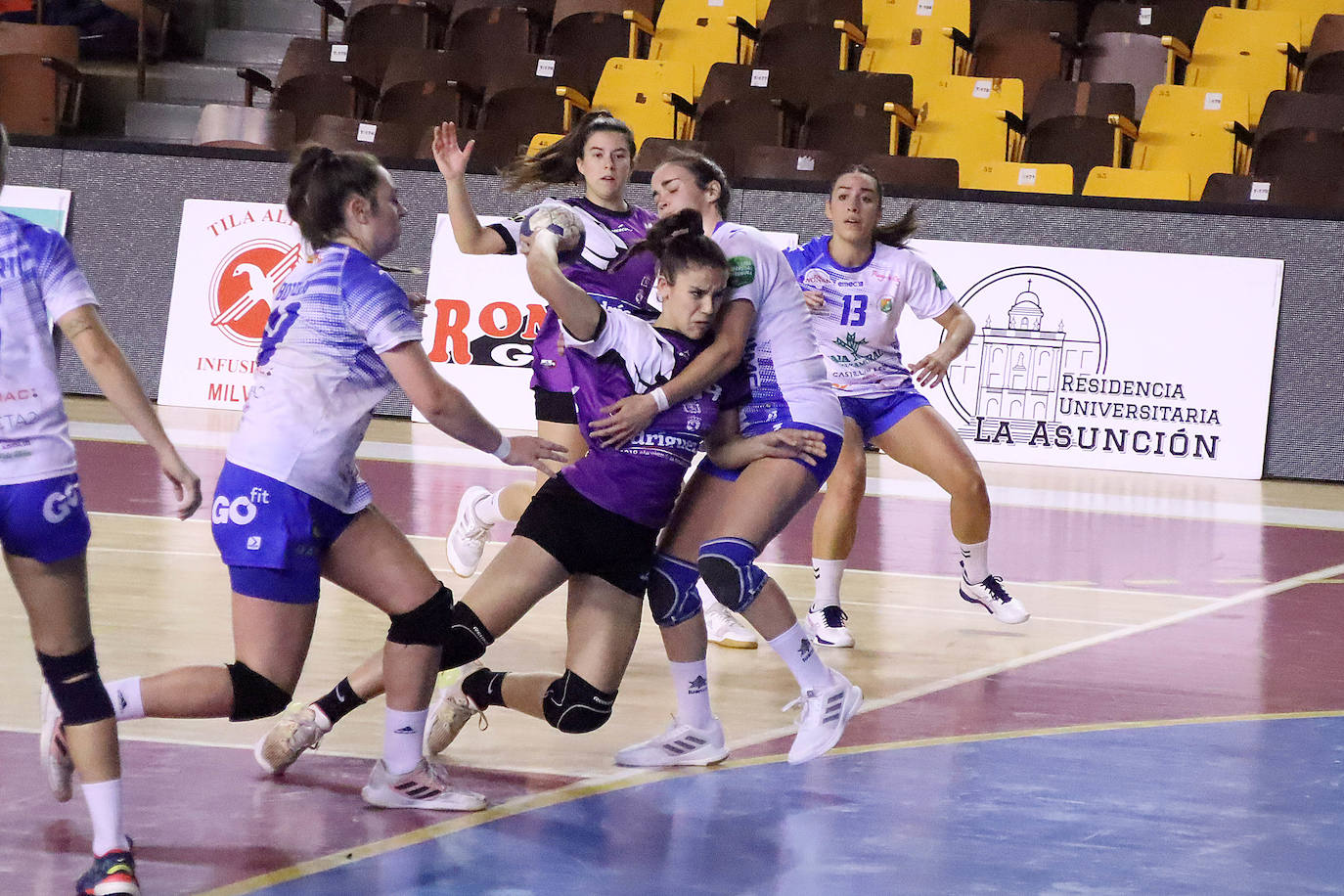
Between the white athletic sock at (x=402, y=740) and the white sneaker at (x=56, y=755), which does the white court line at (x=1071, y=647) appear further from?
the white sneaker at (x=56, y=755)

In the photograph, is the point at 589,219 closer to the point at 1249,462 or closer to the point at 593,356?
the point at 593,356

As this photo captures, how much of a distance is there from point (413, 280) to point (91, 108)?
14.6 feet

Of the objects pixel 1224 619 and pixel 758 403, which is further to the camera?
pixel 1224 619

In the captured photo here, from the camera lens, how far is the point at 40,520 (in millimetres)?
3219

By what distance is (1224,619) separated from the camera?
668 cm

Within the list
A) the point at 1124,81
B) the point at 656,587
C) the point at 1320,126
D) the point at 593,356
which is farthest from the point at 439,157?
the point at 1124,81

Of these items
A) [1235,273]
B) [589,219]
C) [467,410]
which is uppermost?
[1235,273]

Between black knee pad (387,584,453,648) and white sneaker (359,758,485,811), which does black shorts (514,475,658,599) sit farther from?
white sneaker (359,758,485,811)

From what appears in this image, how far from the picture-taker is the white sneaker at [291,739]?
413 cm

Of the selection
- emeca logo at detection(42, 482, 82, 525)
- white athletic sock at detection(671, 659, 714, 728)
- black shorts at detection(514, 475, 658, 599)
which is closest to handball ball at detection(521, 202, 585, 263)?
black shorts at detection(514, 475, 658, 599)

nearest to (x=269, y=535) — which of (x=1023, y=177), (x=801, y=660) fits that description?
(x=801, y=660)

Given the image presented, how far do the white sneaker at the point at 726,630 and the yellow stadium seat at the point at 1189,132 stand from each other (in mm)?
6882

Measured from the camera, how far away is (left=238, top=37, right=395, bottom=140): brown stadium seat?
515 inches

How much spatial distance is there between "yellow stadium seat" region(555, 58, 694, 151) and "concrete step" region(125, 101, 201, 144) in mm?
3530
